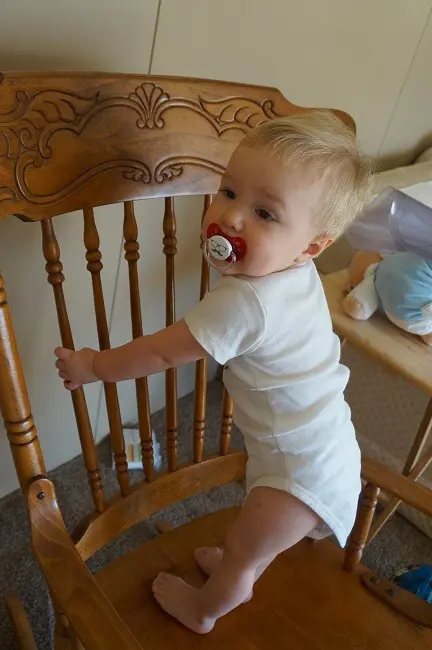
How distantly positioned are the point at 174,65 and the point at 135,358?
0.56 m

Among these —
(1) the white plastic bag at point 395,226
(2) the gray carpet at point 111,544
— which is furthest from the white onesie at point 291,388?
(2) the gray carpet at point 111,544

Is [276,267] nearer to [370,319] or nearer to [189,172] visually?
[189,172]

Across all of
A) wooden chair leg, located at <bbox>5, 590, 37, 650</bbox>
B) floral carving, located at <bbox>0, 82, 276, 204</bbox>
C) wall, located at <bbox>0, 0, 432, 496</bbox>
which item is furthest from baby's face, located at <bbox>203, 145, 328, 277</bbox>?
wooden chair leg, located at <bbox>5, 590, 37, 650</bbox>

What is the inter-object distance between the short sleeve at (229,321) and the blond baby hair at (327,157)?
0.38 feet

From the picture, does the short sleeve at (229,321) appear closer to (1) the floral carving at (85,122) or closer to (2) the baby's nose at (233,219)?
(2) the baby's nose at (233,219)

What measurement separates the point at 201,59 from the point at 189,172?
357 mm

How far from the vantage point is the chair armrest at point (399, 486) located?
82 centimetres

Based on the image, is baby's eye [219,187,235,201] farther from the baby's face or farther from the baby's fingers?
the baby's fingers

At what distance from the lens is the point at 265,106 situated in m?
0.84

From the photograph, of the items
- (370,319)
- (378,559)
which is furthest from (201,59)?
(378,559)

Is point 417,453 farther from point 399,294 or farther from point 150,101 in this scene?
point 150,101

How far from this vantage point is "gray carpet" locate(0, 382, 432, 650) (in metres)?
1.21

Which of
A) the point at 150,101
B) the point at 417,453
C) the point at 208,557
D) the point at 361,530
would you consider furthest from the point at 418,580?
the point at 150,101

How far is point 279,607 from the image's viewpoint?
86 cm
